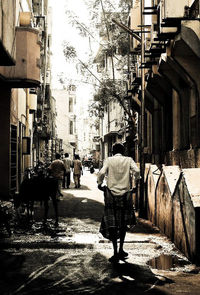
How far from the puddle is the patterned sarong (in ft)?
2.48

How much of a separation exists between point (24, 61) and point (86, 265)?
1018 cm

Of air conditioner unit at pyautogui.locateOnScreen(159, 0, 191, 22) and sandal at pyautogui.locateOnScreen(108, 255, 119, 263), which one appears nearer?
sandal at pyautogui.locateOnScreen(108, 255, 119, 263)

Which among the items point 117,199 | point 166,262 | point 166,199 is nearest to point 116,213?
point 117,199

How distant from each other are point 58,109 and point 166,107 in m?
75.2

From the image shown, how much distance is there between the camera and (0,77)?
15.6m

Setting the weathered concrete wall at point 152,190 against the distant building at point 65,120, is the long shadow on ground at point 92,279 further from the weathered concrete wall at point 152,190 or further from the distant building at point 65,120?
the distant building at point 65,120

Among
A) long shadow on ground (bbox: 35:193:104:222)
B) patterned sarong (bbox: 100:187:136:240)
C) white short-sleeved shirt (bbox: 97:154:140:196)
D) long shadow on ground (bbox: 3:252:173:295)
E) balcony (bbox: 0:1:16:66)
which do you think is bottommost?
long shadow on ground (bbox: 3:252:173:295)

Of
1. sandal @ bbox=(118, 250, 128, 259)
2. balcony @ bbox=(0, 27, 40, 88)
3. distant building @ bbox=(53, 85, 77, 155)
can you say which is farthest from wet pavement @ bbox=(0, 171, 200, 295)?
distant building @ bbox=(53, 85, 77, 155)

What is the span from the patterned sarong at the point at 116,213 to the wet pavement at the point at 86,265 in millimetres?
479

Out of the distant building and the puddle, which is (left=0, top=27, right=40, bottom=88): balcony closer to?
the puddle

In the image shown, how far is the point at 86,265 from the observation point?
715 cm

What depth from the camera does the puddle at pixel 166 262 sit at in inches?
285

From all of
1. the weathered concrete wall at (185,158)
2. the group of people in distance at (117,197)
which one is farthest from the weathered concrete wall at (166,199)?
the group of people in distance at (117,197)

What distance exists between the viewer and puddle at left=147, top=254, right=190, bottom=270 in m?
7.25
